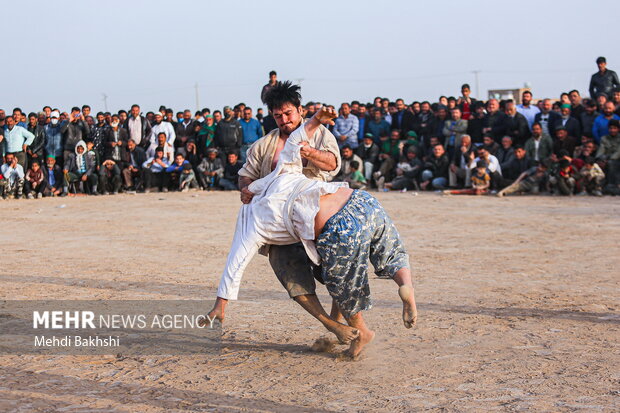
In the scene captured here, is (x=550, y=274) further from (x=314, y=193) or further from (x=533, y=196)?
(x=533, y=196)

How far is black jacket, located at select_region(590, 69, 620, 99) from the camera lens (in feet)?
53.1

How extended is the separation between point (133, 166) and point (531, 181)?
32.0 feet

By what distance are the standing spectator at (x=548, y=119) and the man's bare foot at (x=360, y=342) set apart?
40.7 feet

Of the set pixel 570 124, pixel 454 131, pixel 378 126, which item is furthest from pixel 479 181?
pixel 378 126

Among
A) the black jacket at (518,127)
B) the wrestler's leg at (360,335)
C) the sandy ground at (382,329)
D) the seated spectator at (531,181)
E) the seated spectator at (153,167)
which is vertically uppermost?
the black jacket at (518,127)

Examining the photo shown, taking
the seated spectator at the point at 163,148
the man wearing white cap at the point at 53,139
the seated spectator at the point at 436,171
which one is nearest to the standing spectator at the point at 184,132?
the seated spectator at the point at 163,148

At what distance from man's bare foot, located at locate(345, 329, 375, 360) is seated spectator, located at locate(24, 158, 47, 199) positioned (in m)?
15.8

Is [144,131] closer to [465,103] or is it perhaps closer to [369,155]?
[369,155]

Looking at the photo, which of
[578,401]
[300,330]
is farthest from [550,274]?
[578,401]

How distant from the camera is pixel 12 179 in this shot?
61.7 feet

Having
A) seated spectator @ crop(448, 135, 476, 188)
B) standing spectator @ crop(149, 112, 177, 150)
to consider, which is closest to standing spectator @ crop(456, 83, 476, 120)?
seated spectator @ crop(448, 135, 476, 188)

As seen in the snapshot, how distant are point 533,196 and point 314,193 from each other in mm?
11960

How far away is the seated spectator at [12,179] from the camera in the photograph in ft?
61.6

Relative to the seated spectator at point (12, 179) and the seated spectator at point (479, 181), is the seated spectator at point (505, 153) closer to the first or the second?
the seated spectator at point (479, 181)
